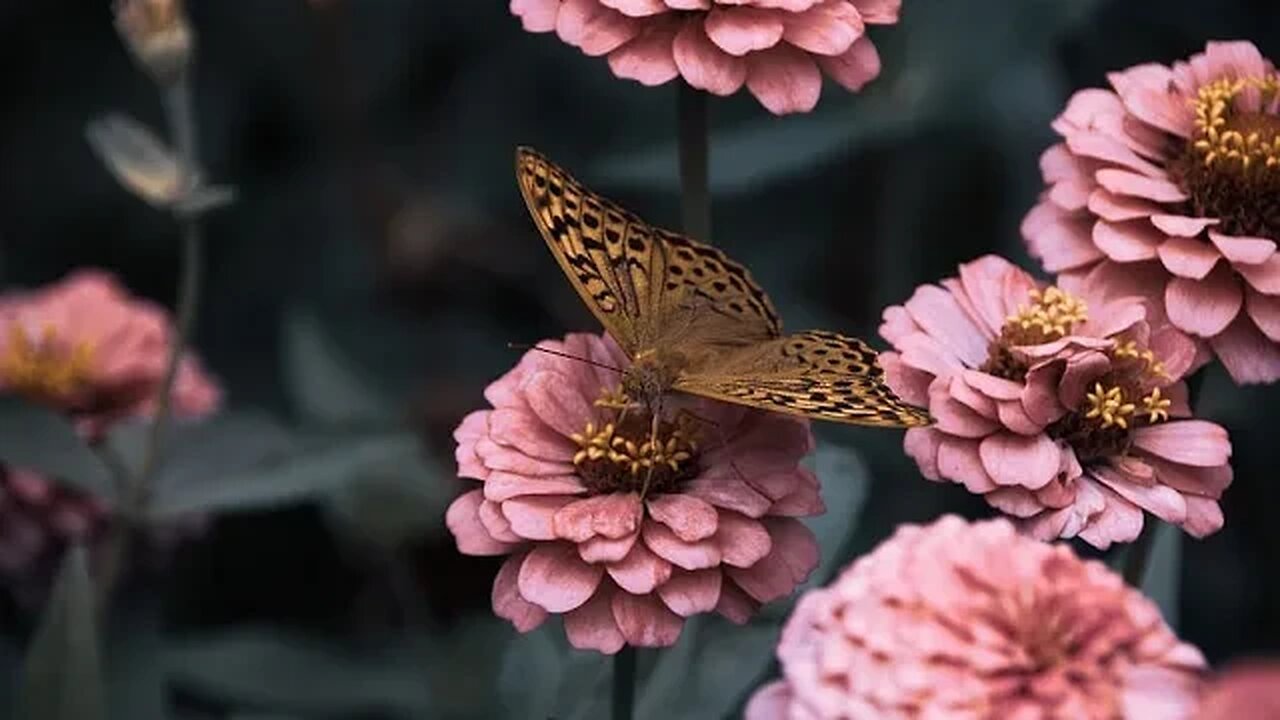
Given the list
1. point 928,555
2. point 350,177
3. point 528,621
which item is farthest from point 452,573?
point 928,555

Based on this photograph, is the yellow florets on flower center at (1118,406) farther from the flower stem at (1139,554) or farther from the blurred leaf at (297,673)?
the blurred leaf at (297,673)

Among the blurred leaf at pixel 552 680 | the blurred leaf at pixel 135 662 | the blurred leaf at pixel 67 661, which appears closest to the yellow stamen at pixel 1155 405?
the blurred leaf at pixel 552 680

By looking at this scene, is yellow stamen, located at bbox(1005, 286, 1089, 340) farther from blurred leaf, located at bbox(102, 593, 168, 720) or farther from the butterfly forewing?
blurred leaf, located at bbox(102, 593, 168, 720)

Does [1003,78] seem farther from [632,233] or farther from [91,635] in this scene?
[91,635]

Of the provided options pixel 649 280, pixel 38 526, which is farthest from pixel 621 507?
pixel 38 526

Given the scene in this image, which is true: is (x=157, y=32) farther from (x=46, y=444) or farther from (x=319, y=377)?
(x=319, y=377)
